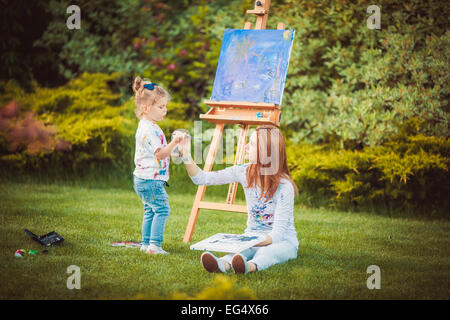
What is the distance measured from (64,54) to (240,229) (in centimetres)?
514

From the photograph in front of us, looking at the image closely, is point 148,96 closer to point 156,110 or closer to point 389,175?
point 156,110

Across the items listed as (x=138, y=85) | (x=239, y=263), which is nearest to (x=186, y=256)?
(x=239, y=263)

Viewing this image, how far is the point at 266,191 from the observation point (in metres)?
3.44

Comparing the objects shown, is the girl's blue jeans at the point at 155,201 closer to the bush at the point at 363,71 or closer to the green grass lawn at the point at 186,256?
the green grass lawn at the point at 186,256

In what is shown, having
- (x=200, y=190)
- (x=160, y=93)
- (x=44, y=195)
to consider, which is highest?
(x=160, y=93)

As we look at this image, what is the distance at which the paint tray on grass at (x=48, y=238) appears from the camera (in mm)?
3660

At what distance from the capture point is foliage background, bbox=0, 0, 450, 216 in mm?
5680

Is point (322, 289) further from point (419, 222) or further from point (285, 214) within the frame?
point (419, 222)

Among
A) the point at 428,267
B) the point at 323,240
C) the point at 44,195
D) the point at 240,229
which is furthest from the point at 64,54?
the point at 428,267

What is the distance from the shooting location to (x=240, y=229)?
184 inches

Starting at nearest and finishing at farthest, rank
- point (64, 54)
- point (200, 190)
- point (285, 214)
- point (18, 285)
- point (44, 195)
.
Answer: point (18, 285) < point (285, 214) < point (200, 190) < point (44, 195) < point (64, 54)

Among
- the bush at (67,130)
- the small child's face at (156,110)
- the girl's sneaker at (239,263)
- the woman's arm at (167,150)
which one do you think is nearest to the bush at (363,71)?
the bush at (67,130)

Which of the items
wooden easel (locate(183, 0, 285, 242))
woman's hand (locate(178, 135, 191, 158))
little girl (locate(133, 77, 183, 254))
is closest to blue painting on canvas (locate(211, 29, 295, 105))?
wooden easel (locate(183, 0, 285, 242))

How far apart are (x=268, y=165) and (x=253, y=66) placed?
1166 millimetres
